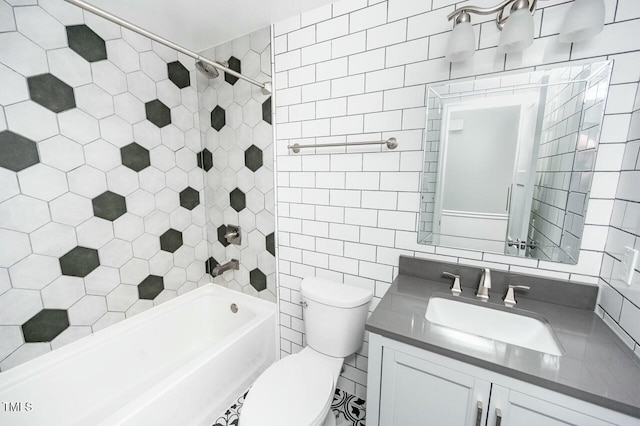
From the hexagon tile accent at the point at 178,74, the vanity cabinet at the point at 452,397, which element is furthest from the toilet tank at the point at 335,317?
the hexagon tile accent at the point at 178,74

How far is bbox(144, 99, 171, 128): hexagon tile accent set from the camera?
164cm

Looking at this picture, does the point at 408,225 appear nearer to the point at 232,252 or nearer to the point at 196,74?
the point at 232,252

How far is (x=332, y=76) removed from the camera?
139 cm

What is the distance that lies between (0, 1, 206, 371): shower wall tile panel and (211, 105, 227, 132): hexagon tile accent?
6.8 inches

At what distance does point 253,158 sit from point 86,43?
1005 millimetres

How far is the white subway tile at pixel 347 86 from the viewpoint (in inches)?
52.0

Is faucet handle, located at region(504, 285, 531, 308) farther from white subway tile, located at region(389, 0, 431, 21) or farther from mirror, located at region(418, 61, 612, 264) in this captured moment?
white subway tile, located at region(389, 0, 431, 21)

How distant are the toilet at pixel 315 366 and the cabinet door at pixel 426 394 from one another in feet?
0.97

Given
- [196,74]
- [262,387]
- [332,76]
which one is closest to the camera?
[262,387]

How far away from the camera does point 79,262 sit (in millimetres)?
1393

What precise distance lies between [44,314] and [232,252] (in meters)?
→ 1.00

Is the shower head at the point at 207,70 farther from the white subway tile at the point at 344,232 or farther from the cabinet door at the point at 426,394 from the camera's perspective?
the cabinet door at the point at 426,394

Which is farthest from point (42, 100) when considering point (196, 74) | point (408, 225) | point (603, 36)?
point (603, 36)

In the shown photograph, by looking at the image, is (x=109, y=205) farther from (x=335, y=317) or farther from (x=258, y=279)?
(x=335, y=317)
